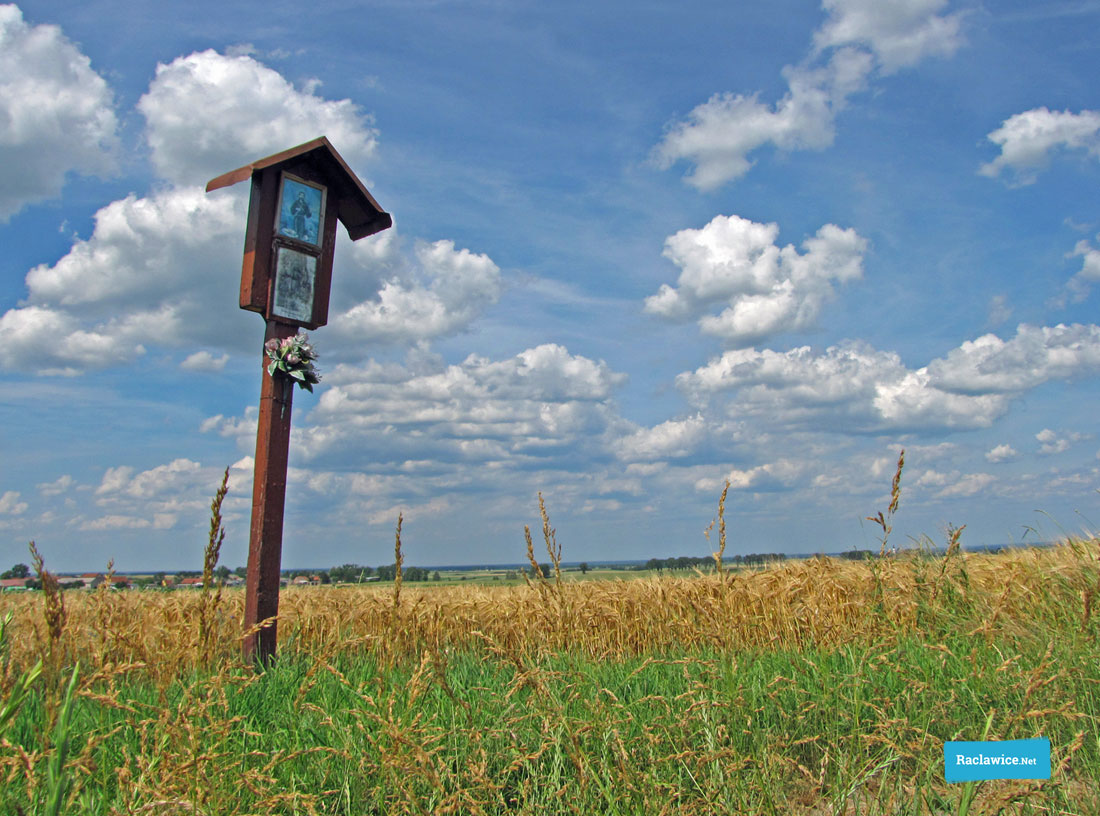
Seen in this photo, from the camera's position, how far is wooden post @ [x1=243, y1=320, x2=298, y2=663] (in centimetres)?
596

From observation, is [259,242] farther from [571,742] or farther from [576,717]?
[571,742]

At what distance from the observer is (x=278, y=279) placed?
6.54 meters

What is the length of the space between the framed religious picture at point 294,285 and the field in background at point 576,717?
2.89 m

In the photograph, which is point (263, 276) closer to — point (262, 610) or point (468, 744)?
point (262, 610)

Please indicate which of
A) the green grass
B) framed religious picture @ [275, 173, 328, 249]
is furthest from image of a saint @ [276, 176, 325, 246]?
the green grass

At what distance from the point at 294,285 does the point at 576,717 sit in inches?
194

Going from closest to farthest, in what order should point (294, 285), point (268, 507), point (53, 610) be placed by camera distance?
point (53, 610), point (268, 507), point (294, 285)

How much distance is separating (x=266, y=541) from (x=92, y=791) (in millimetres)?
3054

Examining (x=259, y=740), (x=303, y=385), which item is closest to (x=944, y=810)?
(x=259, y=740)

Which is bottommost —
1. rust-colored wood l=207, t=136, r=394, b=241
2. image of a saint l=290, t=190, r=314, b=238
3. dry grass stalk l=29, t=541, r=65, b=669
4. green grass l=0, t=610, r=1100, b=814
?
green grass l=0, t=610, r=1100, b=814

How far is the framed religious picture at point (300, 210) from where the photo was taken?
667 centimetres

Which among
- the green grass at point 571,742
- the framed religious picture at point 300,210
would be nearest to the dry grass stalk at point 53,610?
the green grass at point 571,742

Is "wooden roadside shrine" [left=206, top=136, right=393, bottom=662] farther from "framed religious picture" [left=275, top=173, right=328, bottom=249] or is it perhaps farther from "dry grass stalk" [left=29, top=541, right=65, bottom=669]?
"dry grass stalk" [left=29, top=541, right=65, bottom=669]

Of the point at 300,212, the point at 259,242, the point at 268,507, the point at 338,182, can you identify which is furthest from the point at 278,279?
the point at 268,507
